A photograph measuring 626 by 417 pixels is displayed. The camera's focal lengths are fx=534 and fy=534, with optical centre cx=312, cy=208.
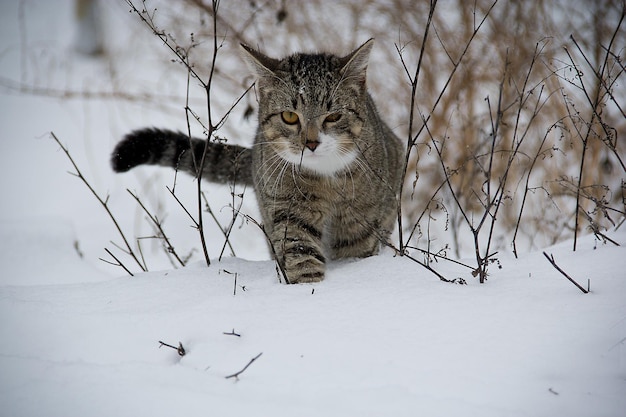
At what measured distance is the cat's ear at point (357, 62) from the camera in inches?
A: 103

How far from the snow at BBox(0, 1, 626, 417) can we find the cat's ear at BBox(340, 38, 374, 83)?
36.7 inches

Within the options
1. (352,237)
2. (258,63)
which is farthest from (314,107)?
(352,237)

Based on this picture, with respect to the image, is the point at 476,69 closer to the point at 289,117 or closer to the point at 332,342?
the point at 289,117

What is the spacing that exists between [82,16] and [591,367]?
10.6m

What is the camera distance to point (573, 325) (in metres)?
1.74

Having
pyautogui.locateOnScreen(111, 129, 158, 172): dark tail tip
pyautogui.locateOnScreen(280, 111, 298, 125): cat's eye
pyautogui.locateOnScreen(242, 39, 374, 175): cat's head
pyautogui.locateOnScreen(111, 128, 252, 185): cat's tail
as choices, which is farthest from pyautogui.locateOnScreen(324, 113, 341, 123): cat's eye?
pyautogui.locateOnScreen(111, 129, 158, 172): dark tail tip

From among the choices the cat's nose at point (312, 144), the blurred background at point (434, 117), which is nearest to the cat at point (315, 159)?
the cat's nose at point (312, 144)

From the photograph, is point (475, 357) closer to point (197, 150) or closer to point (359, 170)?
point (359, 170)

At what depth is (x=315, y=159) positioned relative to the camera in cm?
254

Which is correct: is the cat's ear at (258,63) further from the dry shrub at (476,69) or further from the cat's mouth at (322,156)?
the dry shrub at (476,69)

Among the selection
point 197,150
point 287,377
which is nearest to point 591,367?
point 287,377

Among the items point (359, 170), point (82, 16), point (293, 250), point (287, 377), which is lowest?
point (287, 377)

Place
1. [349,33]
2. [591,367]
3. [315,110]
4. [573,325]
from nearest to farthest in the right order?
[591,367] → [573,325] → [315,110] → [349,33]

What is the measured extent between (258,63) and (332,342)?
1476mm
